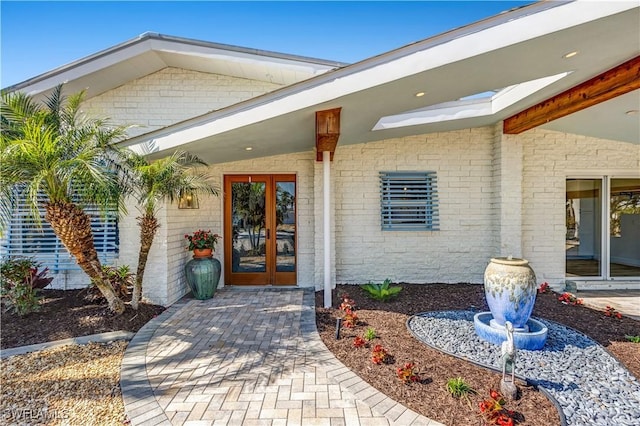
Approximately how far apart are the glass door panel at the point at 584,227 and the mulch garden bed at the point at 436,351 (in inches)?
56.4

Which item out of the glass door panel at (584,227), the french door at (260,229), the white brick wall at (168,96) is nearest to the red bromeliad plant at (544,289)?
the glass door panel at (584,227)

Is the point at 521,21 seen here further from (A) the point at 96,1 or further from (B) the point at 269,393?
(A) the point at 96,1

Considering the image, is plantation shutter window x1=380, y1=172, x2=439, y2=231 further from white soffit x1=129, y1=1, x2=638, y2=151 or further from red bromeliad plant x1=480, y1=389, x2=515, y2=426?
red bromeliad plant x1=480, y1=389, x2=515, y2=426

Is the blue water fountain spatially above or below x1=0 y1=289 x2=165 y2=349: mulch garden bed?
above

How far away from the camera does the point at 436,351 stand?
3.57 meters

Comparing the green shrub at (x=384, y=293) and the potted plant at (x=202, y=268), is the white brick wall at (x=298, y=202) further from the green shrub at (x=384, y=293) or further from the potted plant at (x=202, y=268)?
the green shrub at (x=384, y=293)

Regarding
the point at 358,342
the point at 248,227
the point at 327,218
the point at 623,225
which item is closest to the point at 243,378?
the point at 358,342

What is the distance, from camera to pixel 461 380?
2.84m

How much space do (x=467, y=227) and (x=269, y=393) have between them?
5.35 meters

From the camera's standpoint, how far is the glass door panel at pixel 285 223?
265 inches

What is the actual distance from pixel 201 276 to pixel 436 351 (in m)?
4.06

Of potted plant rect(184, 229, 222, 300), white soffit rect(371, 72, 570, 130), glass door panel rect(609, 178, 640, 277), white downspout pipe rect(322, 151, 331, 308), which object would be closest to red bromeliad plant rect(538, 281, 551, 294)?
glass door panel rect(609, 178, 640, 277)

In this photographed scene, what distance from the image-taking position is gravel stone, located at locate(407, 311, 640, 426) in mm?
2639

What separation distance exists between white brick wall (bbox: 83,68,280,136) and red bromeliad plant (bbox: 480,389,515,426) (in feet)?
21.0
